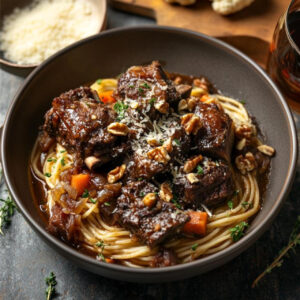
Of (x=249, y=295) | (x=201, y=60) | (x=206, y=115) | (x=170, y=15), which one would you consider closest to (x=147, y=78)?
(x=206, y=115)

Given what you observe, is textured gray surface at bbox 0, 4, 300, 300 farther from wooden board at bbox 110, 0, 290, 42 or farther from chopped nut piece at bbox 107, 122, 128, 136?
wooden board at bbox 110, 0, 290, 42

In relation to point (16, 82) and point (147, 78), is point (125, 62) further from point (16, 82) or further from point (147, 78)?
point (16, 82)

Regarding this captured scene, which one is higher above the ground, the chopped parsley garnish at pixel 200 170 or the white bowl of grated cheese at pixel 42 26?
the chopped parsley garnish at pixel 200 170

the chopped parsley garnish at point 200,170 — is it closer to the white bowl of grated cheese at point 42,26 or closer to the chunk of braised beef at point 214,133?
the chunk of braised beef at point 214,133

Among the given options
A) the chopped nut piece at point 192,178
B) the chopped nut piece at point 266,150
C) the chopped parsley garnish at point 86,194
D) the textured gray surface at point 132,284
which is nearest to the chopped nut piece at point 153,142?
the chopped nut piece at point 192,178

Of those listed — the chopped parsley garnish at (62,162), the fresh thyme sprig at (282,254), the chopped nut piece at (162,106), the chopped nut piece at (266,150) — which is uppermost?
the chopped nut piece at (162,106)

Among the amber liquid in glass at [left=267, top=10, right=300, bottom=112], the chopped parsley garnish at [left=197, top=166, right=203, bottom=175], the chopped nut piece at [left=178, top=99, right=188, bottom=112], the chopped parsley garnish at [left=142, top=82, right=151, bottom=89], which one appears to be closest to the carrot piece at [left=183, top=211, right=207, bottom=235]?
the chopped parsley garnish at [left=197, top=166, right=203, bottom=175]
